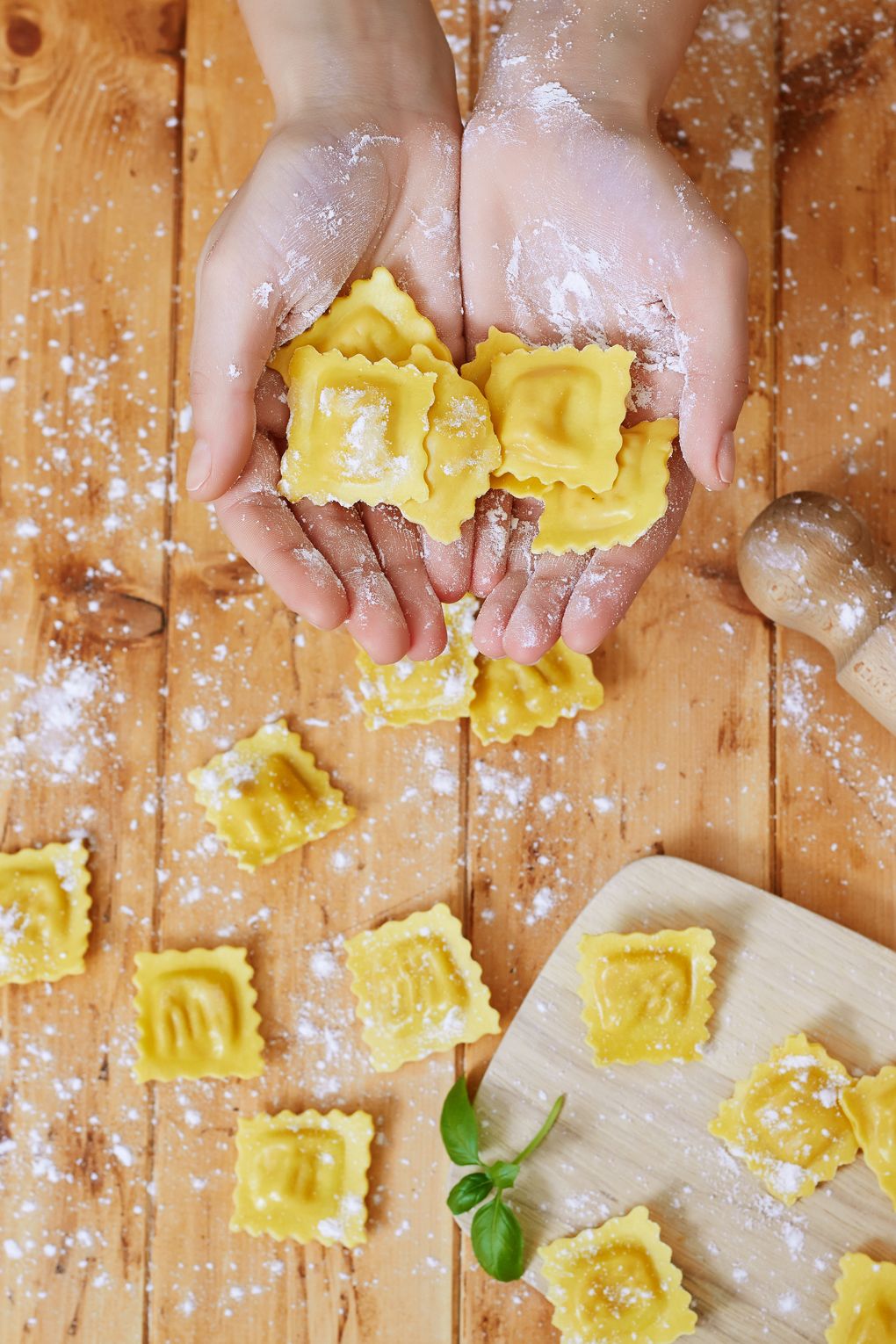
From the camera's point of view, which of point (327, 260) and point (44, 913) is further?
point (44, 913)

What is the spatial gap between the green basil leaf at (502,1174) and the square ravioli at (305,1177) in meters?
0.16

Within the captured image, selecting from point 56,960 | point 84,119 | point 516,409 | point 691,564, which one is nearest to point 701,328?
point 516,409

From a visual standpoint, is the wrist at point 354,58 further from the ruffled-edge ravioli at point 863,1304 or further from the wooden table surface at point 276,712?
the ruffled-edge ravioli at point 863,1304

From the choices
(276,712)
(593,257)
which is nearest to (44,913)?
(276,712)

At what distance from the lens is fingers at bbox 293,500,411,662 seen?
1.35 meters

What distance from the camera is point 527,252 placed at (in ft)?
Answer: 4.41

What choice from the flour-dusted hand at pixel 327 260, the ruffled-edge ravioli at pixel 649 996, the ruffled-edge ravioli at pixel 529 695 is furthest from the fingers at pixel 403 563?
the ruffled-edge ravioli at pixel 649 996

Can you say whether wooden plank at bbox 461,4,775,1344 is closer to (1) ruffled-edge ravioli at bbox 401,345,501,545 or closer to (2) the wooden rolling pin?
(2) the wooden rolling pin

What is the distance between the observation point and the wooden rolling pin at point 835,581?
136 centimetres

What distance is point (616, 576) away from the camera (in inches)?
53.5

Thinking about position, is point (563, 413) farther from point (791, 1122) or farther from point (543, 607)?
point (791, 1122)

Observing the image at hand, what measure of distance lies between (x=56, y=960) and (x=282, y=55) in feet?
3.49

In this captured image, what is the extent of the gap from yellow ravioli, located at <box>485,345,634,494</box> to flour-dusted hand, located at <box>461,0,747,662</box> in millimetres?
59

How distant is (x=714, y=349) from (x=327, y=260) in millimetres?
407
